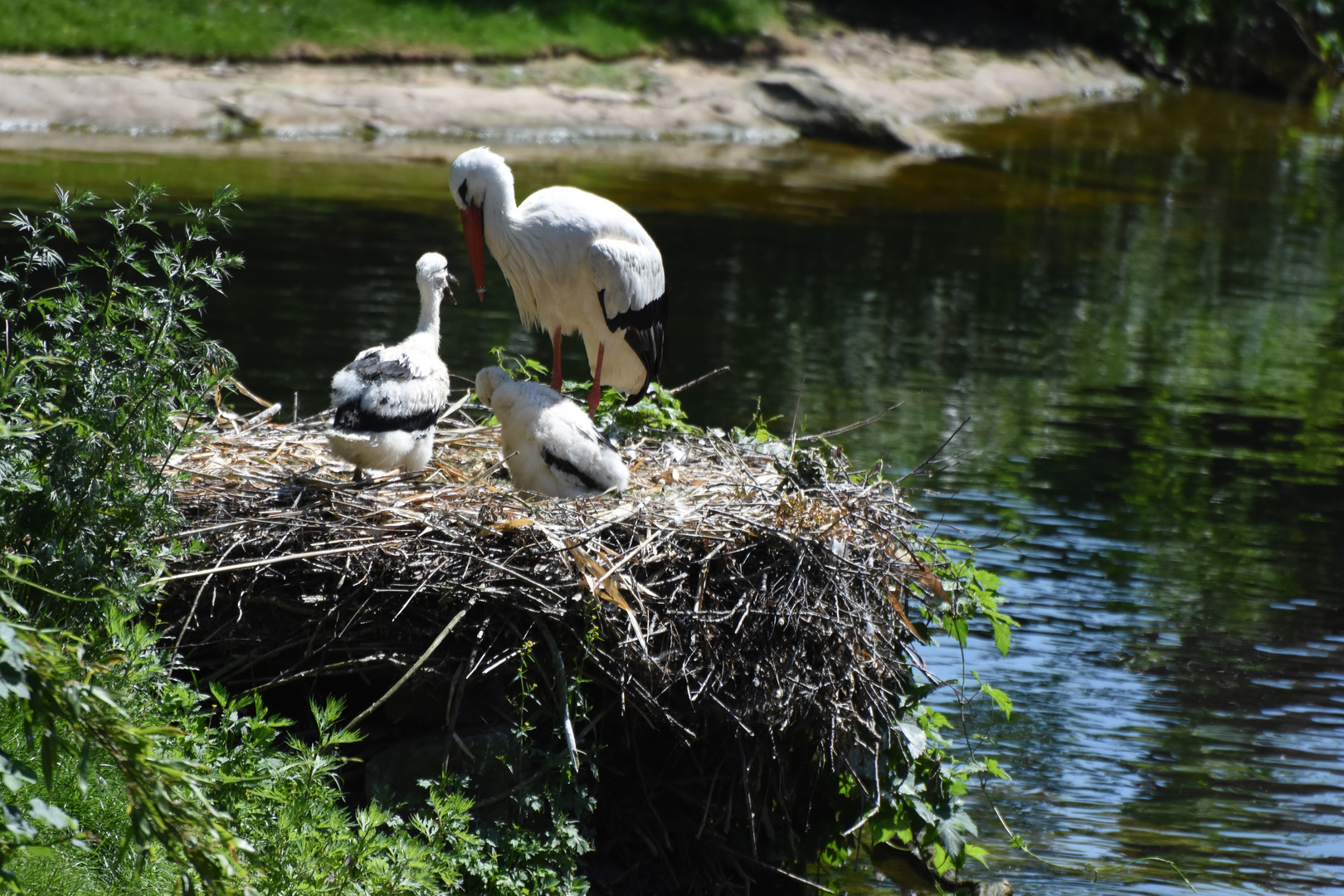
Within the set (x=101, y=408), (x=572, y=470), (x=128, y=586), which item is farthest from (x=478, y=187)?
(x=128, y=586)

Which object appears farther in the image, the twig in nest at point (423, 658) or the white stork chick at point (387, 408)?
the white stork chick at point (387, 408)

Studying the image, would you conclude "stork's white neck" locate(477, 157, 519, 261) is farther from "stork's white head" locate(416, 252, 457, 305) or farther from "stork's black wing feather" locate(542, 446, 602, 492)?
"stork's black wing feather" locate(542, 446, 602, 492)

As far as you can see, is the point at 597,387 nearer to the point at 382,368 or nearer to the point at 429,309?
the point at 429,309

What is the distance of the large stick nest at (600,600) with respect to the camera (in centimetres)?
496

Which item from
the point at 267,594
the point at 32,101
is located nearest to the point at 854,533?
the point at 267,594

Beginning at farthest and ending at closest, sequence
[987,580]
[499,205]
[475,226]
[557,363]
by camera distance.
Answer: [557,363] < [475,226] < [499,205] < [987,580]

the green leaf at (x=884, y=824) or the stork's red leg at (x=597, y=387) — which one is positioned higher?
the stork's red leg at (x=597, y=387)

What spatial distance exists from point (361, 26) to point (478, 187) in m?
17.2

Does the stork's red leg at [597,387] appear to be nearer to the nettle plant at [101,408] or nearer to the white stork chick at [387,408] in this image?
the white stork chick at [387,408]

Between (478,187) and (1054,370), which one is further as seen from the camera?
(1054,370)

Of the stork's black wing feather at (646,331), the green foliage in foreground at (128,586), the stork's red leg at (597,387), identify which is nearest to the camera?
the green foliage in foreground at (128,586)

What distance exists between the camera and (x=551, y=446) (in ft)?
19.6

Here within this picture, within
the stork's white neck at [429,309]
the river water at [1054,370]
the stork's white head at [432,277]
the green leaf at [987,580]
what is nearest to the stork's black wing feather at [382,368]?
the stork's white neck at [429,309]

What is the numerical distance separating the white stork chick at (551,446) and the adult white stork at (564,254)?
0.98m
